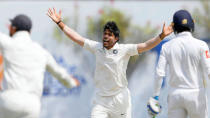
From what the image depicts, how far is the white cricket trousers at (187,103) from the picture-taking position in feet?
18.0

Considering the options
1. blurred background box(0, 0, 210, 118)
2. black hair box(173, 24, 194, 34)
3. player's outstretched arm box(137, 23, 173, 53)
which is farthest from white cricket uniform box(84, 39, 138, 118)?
blurred background box(0, 0, 210, 118)

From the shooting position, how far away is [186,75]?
5.55m

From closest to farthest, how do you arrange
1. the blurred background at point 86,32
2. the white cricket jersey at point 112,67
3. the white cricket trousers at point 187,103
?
the white cricket trousers at point 187,103
the white cricket jersey at point 112,67
the blurred background at point 86,32

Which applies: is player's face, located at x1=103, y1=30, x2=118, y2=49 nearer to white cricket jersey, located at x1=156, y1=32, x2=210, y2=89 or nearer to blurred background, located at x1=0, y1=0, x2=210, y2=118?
white cricket jersey, located at x1=156, y1=32, x2=210, y2=89

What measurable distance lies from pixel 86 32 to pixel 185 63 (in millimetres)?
7747

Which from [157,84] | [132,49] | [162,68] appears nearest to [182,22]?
[162,68]

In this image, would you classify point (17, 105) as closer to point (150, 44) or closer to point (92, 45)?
point (92, 45)

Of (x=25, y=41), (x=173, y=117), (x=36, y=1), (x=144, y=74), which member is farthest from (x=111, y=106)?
→ (x=36, y=1)

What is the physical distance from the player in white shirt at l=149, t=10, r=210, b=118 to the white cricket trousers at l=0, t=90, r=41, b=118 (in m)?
1.55

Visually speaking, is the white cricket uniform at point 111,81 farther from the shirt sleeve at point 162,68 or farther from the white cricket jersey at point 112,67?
the shirt sleeve at point 162,68

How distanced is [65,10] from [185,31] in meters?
7.90

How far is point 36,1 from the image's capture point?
13.3 metres

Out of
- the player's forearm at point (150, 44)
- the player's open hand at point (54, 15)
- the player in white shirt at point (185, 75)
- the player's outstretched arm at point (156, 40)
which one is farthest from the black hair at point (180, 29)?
the player's open hand at point (54, 15)

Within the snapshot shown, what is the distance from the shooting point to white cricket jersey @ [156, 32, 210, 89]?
18.2 feet
